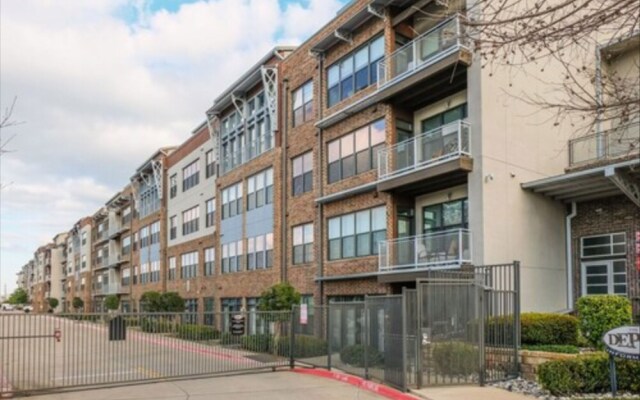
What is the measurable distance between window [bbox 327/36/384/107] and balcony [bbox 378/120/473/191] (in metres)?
3.29

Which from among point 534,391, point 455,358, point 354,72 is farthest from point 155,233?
point 534,391

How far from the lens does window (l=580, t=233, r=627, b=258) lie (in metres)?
18.5

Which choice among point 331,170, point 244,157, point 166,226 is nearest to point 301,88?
point 331,170

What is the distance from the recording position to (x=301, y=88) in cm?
2745

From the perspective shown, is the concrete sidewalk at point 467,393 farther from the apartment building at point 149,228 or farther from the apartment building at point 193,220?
the apartment building at point 149,228

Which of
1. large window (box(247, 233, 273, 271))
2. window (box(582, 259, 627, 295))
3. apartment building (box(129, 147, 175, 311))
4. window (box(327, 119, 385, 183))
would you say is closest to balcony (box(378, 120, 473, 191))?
window (box(327, 119, 385, 183))

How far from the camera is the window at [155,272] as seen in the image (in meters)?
49.0

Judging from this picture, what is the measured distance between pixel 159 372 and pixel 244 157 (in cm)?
1870

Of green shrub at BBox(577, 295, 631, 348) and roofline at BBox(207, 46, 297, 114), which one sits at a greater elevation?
roofline at BBox(207, 46, 297, 114)

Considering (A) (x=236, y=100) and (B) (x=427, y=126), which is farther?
(A) (x=236, y=100)

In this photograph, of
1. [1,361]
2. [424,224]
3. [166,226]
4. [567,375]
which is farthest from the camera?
[166,226]

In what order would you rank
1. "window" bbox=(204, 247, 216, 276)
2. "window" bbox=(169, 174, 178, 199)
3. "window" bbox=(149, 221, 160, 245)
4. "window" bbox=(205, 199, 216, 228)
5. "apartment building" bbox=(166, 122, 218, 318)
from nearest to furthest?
"window" bbox=(204, 247, 216, 276) < "window" bbox=(205, 199, 216, 228) < "apartment building" bbox=(166, 122, 218, 318) < "window" bbox=(169, 174, 178, 199) < "window" bbox=(149, 221, 160, 245)

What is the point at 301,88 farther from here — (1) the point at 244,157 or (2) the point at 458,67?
(2) the point at 458,67

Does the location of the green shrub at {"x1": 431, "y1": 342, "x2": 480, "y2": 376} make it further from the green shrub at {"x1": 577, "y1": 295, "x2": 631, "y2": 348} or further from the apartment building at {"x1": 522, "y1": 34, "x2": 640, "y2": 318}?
the apartment building at {"x1": 522, "y1": 34, "x2": 640, "y2": 318}
